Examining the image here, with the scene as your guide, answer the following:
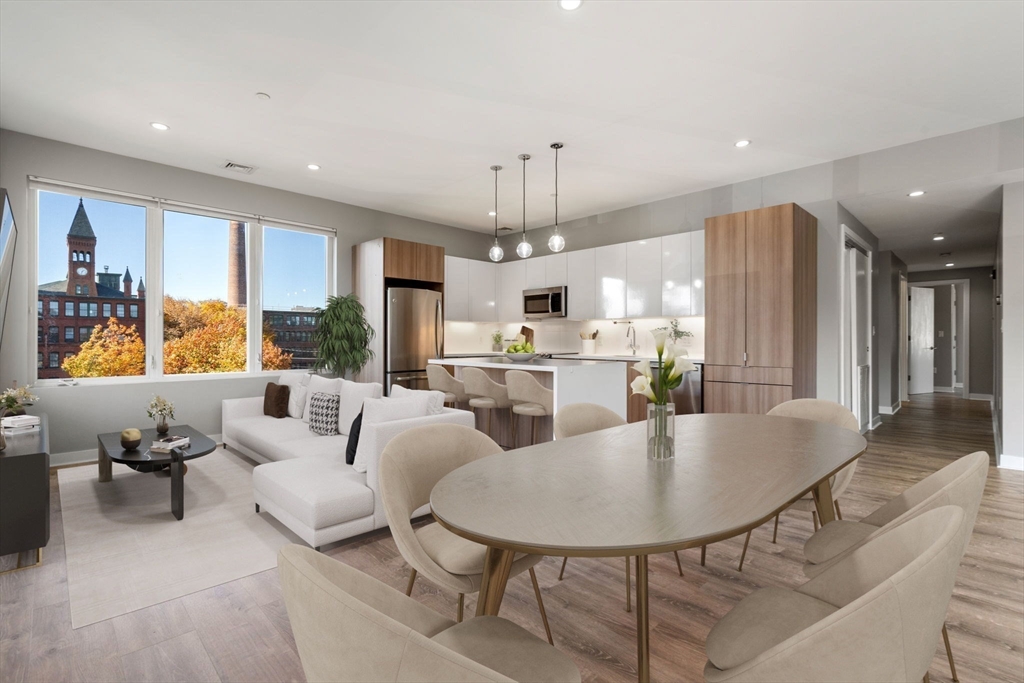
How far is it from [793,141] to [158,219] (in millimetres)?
6094

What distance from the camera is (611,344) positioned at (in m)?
7.05

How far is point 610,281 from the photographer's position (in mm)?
6551

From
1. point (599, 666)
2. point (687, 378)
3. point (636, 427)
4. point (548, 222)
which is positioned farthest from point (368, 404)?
point (548, 222)

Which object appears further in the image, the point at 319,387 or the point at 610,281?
the point at 610,281

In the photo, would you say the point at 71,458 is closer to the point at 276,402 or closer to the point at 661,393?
the point at 276,402

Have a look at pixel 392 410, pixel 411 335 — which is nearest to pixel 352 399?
pixel 392 410

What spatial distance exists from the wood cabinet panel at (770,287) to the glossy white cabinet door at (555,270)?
9.01ft

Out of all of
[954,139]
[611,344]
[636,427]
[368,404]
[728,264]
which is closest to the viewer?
[636,427]

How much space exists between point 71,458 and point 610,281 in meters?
5.93

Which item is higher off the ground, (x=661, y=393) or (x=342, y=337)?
(x=342, y=337)

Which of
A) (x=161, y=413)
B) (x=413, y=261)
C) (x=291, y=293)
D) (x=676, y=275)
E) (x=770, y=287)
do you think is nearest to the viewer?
(x=161, y=413)

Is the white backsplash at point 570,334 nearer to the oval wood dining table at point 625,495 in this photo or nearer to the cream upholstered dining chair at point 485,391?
the cream upholstered dining chair at point 485,391

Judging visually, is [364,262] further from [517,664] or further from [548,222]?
[517,664]

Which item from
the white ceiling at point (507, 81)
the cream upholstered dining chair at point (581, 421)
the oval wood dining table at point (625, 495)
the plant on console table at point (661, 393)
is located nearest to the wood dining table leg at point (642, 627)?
the oval wood dining table at point (625, 495)
